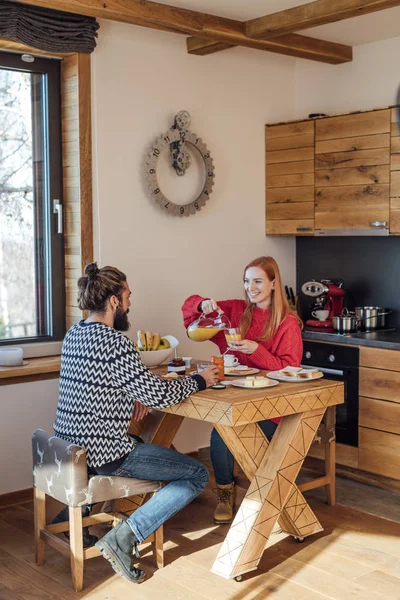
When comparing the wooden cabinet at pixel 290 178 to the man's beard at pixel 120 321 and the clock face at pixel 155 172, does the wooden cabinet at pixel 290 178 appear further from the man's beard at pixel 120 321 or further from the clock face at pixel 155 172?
the man's beard at pixel 120 321

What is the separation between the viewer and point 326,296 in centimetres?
520

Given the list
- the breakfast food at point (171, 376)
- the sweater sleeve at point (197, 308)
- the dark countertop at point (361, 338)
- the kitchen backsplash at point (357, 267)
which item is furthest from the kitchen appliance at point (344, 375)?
the breakfast food at point (171, 376)

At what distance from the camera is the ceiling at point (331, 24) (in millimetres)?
4211

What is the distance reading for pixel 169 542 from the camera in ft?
12.3

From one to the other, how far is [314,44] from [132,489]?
10.1ft

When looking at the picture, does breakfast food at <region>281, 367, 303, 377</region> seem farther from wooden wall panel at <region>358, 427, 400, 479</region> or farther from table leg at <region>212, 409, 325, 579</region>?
wooden wall panel at <region>358, 427, 400, 479</region>

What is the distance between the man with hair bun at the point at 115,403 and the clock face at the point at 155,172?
4.70 feet

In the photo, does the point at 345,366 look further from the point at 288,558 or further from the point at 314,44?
the point at 314,44

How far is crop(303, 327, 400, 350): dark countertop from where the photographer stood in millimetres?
4523

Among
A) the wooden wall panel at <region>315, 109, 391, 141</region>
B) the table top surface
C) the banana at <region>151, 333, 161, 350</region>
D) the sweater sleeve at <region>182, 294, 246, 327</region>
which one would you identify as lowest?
the table top surface

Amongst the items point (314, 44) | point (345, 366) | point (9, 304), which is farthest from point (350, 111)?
point (9, 304)

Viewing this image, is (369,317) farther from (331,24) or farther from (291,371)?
(331,24)

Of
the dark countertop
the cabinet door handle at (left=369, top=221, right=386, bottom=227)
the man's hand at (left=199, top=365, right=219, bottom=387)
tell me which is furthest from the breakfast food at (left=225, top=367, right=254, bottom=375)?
the cabinet door handle at (left=369, top=221, right=386, bottom=227)

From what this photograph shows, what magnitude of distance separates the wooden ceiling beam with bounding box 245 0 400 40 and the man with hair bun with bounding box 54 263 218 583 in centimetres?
Answer: 182
